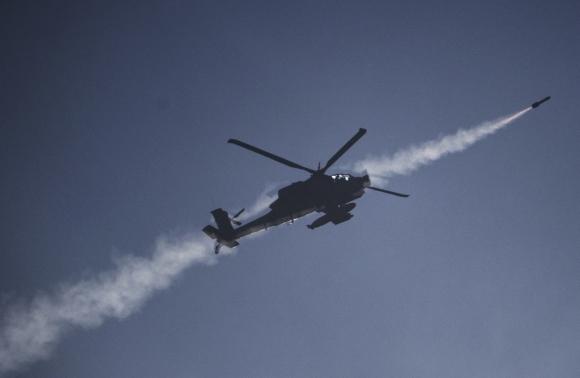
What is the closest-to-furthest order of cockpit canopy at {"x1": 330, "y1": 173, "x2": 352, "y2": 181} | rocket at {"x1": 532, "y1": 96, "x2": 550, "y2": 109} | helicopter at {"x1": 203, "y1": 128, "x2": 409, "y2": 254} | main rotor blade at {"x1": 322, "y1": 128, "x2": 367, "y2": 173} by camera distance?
main rotor blade at {"x1": 322, "y1": 128, "x2": 367, "y2": 173} < helicopter at {"x1": 203, "y1": 128, "x2": 409, "y2": 254} < cockpit canopy at {"x1": 330, "y1": 173, "x2": 352, "y2": 181} < rocket at {"x1": 532, "y1": 96, "x2": 550, "y2": 109}

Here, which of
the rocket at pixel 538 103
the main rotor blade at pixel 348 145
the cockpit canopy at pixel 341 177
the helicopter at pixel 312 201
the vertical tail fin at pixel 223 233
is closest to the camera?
the main rotor blade at pixel 348 145

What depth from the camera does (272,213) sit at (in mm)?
37312

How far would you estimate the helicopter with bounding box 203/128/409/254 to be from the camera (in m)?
36.1

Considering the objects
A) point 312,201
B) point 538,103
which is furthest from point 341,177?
point 538,103

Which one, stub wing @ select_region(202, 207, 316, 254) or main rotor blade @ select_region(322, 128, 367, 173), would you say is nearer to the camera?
main rotor blade @ select_region(322, 128, 367, 173)

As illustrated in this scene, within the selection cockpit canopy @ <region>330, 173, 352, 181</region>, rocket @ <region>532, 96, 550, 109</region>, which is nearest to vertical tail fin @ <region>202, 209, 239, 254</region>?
cockpit canopy @ <region>330, 173, 352, 181</region>

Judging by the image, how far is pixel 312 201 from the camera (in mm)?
36750

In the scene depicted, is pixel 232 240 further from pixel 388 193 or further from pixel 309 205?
pixel 388 193

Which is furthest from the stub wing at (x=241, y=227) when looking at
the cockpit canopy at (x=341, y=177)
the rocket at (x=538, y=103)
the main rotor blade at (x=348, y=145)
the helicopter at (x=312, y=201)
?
the rocket at (x=538, y=103)

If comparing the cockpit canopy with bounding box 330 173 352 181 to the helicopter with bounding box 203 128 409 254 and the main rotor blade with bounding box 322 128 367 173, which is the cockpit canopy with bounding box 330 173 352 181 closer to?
the helicopter with bounding box 203 128 409 254

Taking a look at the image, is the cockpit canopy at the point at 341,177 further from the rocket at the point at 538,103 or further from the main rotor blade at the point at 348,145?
the rocket at the point at 538,103

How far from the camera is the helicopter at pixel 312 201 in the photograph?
36.1m

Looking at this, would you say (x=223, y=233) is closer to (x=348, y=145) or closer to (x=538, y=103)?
(x=348, y=145)

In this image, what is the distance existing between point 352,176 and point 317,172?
9.49 feet
